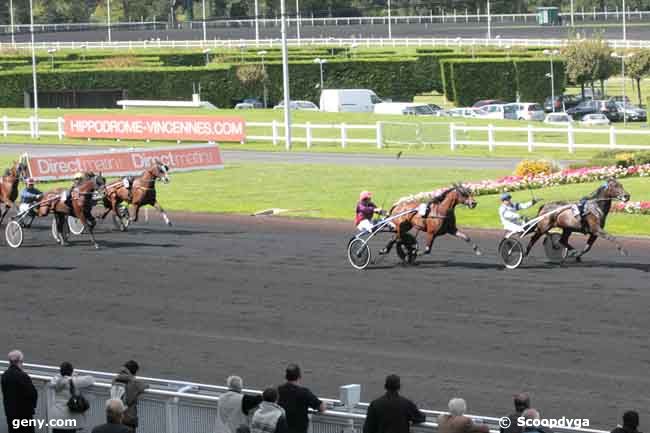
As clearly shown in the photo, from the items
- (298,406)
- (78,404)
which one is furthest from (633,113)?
(298,406)

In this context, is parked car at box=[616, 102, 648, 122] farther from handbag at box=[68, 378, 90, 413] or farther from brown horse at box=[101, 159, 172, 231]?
handbag at box=[68, 378, 90, 413]

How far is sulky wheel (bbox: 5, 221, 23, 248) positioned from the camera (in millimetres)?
27188

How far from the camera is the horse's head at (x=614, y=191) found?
835 inches

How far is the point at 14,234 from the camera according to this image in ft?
89.7

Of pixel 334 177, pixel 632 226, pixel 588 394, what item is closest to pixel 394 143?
pixel 334 177

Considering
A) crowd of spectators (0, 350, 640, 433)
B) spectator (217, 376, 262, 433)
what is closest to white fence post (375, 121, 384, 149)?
crowd of spectators (0, 350, 640, 433)

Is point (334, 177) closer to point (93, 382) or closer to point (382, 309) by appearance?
point (382, 309)

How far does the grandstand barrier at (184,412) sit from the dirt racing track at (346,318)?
9.21 feet

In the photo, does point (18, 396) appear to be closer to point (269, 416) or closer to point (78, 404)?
point (78, 404)

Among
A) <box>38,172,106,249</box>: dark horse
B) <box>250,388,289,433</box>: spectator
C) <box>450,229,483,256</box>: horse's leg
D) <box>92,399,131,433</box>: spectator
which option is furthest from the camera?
<box>38,172,106,249</box>: dark horse

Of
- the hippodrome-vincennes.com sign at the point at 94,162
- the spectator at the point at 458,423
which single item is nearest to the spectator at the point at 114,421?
the spectator at the point at 458,423

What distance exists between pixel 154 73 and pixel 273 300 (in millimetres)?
56742

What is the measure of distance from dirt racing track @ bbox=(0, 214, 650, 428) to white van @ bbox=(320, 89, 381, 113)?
42156mm

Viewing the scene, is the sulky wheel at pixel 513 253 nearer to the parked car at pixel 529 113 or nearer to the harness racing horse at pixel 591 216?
the harness racing horse at pixel 591 216
